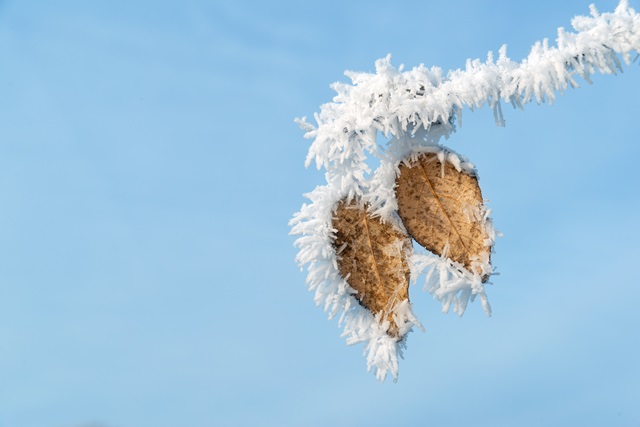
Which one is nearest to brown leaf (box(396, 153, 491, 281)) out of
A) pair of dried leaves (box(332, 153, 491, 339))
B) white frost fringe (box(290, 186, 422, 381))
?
pair of dried leaves (box(332, 153, 491, 339))

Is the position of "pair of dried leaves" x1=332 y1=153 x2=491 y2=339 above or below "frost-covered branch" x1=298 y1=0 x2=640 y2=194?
below

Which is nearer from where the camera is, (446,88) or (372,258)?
(446,88)

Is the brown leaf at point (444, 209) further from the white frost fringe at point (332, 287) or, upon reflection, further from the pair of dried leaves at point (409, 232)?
the white frost fringe at point (332, 287)

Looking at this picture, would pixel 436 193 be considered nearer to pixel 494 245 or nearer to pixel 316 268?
pixel 494 245

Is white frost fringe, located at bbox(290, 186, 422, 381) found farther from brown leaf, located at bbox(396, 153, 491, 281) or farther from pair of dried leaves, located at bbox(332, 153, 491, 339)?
brown leaf, located at bbox(396, 153, 491, 281)

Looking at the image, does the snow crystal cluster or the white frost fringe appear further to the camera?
the white frost fringe

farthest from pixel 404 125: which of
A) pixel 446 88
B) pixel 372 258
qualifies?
pixel 372 258

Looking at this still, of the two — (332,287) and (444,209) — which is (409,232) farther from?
(332,287)

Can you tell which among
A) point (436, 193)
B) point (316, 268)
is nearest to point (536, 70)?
point (436, 193)
